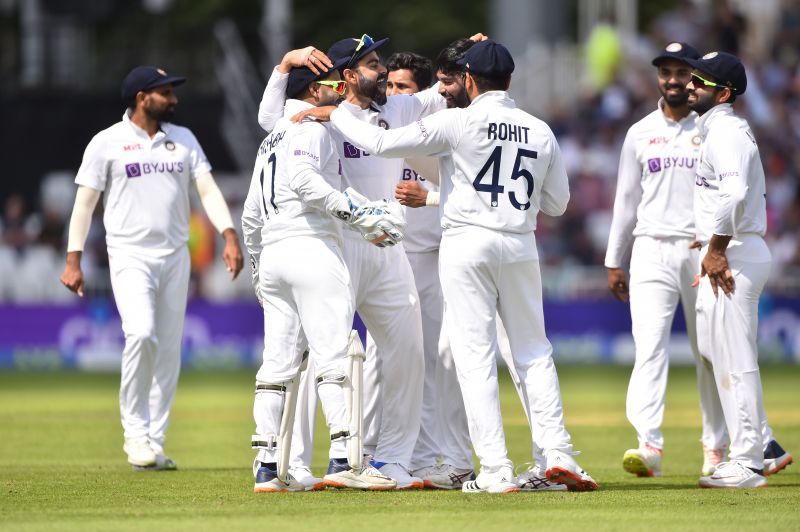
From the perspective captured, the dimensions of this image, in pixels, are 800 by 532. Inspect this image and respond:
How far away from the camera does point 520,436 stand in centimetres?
1376

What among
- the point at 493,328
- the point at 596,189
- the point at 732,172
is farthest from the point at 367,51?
the point at 596,189

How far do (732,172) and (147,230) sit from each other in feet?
15.0

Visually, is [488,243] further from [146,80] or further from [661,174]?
[146,80]

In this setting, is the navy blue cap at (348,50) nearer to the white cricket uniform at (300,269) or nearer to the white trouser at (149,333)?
the white cricket uniform at (300,269)

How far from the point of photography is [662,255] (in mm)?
10898

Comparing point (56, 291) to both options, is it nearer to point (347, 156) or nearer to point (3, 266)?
point (3, 266)

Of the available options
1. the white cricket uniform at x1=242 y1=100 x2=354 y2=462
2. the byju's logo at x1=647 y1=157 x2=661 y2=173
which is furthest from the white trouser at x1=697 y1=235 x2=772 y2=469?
the white cricket uniform at x1=242 y1=100 x2=354 y2=462

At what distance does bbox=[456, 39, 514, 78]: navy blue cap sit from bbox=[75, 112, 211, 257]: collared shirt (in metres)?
3.49

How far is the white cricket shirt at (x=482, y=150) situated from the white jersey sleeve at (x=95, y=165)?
3.16 meters

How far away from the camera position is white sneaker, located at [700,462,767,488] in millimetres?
9492

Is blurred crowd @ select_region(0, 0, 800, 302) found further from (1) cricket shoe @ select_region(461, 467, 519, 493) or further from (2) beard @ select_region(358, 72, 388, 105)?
(1) cricket shoe @ select_region(461, 467, 519, 493)

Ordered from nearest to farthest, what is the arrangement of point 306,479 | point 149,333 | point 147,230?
point 306,479, point 149,333, point 147,230

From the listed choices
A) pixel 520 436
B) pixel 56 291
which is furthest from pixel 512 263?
pixel 56 291

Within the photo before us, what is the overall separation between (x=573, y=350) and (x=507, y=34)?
405 inches
